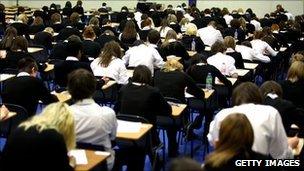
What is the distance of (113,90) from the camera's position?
7.96 metres

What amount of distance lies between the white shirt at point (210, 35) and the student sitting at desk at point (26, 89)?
7.75 m

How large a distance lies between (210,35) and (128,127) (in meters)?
8.32

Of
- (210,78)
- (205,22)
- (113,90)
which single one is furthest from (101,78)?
(205,22)

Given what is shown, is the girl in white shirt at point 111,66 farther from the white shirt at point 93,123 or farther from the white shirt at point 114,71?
the white shirt at point 93,123

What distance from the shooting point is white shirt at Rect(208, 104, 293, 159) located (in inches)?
173

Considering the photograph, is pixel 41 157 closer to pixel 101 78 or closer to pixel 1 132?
pixel 1 132

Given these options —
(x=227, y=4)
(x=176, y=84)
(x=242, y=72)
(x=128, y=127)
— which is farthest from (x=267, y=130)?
(x=227, y=4)

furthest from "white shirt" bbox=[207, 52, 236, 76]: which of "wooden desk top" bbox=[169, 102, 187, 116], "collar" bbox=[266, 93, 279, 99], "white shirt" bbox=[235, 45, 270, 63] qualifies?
"collar" bbox=[266, 93, 279, 99]

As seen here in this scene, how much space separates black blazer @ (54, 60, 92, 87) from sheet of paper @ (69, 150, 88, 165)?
3.16m

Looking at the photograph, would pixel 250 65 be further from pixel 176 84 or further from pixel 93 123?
pixel 93 123

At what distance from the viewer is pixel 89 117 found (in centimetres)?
473

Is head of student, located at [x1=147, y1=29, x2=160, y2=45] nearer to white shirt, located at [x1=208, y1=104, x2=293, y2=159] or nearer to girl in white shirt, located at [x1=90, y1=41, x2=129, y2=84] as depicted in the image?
girl in white shirt, located at [x1=90, y1=41, x2=129, y2=84]

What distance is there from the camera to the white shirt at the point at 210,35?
13.1m

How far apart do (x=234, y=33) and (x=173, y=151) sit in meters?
7.65
